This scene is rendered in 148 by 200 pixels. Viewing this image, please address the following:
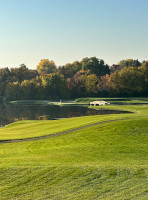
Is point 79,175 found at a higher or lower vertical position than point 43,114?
higher

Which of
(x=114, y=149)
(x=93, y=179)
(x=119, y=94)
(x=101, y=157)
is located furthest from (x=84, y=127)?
(x=119, y=94)

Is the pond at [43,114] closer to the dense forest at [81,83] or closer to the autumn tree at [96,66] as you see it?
the dense forest at [81,83]

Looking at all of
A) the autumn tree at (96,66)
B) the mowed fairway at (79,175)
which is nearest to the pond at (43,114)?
the mowed fairway at (79,175)

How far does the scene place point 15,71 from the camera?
176375 mm

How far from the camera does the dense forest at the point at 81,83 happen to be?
12800cm

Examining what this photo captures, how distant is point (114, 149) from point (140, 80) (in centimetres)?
10899

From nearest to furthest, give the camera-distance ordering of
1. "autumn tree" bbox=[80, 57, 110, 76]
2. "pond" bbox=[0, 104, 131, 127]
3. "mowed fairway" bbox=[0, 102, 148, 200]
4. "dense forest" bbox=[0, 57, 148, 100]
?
1. "mowed fairway" bbox=[0, 102, 148, 200]
2. "pond" bbox=[0, 104, 131, 127]
3. "dense forest" bbox=[0, 57, 148, 100]
4. "autumn tree" bbox=[80, 57, 110, 76]

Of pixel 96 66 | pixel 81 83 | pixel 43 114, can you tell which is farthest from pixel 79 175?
pixel 96 66

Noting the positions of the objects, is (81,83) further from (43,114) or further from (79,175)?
(79,175)

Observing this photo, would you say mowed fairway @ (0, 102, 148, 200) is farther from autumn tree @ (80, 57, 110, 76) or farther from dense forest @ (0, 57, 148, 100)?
autumn tree @ (80, 57, 110, 76)

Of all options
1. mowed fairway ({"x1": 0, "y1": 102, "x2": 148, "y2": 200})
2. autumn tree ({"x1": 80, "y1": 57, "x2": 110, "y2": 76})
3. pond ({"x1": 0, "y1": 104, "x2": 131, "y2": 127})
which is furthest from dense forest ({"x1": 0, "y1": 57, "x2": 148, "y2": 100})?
mowed fairway ({"x1": 0, "y1": 102, "x2": 148, "y2": 200})

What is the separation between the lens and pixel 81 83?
14100 centimetres

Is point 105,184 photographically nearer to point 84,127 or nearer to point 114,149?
point 114,149

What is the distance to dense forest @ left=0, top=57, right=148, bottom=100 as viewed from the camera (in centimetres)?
12800
